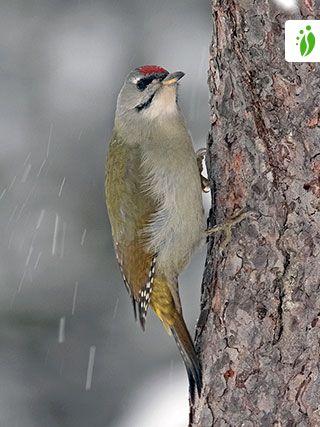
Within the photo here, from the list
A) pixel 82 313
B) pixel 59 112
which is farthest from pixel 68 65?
pixel 82 313

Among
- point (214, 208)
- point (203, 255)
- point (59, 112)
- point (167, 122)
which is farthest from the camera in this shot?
point (59, 112)

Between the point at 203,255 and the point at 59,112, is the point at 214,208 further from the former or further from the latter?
the point at 59,112

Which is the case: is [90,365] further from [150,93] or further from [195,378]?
[195,378]

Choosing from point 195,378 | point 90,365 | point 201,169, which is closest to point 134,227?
point 201,169

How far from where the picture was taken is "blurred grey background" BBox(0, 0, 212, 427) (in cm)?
1007

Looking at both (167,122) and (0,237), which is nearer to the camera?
(167,122)

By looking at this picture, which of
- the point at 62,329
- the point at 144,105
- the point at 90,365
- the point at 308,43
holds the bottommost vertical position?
the point at 90,365

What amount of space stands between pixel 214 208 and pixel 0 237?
236 inches

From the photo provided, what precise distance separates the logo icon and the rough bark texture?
0.03 metres

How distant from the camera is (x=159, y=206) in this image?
17.1 feet

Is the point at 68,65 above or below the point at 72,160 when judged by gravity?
above

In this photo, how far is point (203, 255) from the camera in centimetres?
1005

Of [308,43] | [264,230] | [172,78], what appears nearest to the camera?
[308,43]

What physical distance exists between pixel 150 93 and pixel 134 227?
0.70 meters
